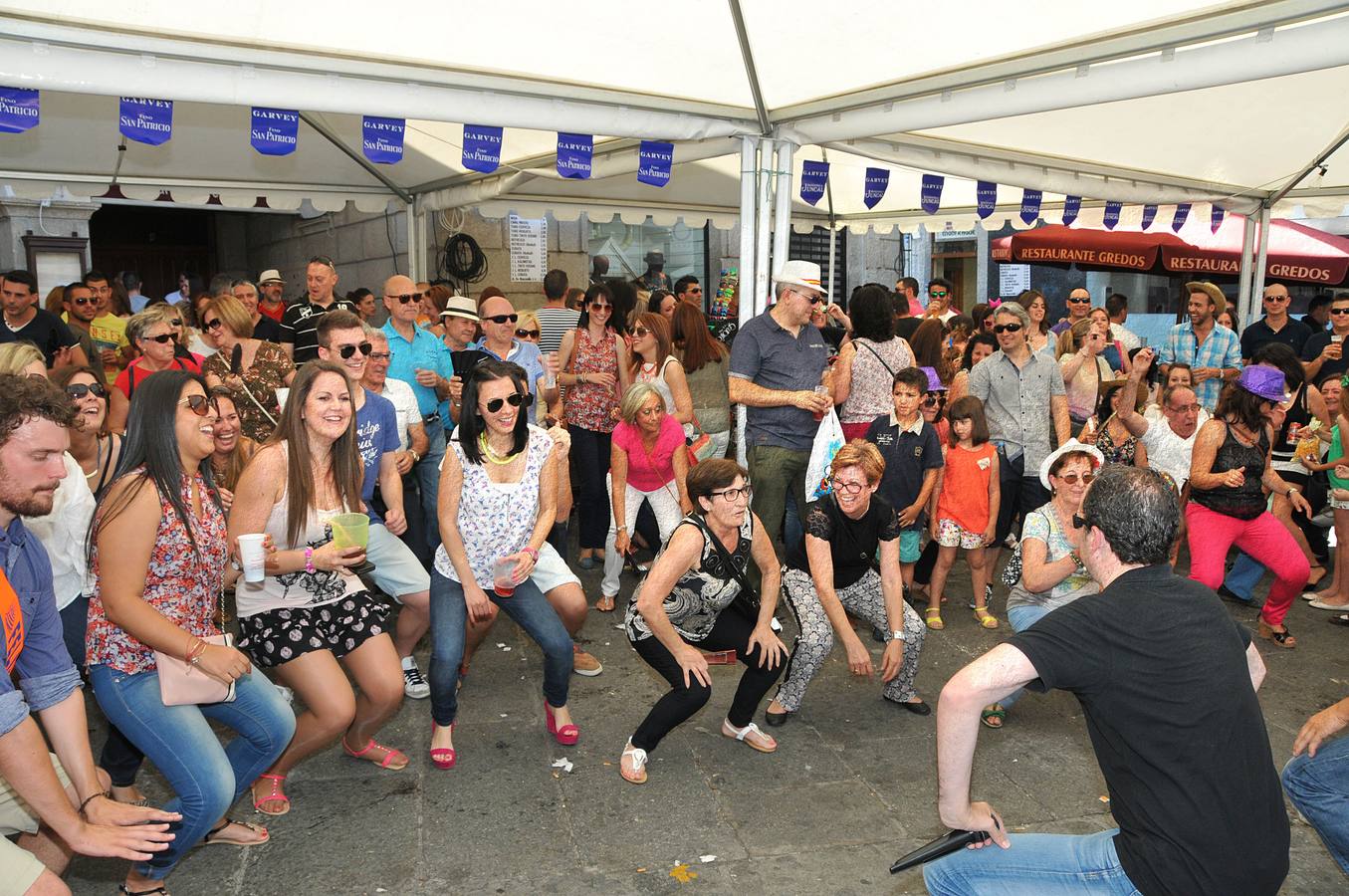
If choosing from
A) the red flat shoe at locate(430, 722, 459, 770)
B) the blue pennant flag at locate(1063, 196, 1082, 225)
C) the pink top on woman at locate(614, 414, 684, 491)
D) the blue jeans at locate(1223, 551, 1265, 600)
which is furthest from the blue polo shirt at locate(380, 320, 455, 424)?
the blue pennant flag at locate(1063, 196, 1082, 225)

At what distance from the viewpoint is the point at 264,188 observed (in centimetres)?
965

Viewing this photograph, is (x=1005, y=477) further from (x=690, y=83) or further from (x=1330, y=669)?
(x=690, y=83)

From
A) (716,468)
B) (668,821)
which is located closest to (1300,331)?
(716,468)

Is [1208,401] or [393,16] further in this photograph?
[1208,401]

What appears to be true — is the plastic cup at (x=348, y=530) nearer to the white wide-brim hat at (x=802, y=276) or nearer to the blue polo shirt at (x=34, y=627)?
the blue polo shirt at (x=34, y=627)

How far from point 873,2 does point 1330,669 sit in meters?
4.46

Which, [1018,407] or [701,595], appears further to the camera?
[1018,407]

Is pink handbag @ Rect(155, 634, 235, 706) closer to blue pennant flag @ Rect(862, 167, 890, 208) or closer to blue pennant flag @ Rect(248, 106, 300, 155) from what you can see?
blue pennant flag @ Rect(248, 106, 300, 155)

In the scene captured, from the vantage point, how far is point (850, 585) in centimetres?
481

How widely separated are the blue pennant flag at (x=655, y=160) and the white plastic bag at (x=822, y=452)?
8.04 feet

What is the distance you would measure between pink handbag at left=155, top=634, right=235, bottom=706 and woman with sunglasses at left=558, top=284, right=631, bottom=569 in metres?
3.75

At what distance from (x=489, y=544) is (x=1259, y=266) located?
1020 cm

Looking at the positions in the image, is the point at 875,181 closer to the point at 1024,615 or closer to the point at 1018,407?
the point at 1018,407

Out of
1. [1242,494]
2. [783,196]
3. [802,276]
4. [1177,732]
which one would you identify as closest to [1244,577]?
[1242,494]
